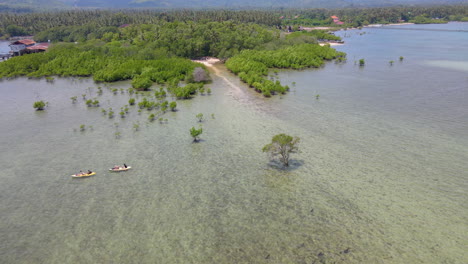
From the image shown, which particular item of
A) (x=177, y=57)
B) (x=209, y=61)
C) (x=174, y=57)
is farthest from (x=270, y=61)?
(x=174, y=57)

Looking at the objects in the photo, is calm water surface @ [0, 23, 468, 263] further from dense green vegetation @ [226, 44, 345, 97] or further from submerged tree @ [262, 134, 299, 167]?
dense green vegetation @ [226, 44, 345, 97]

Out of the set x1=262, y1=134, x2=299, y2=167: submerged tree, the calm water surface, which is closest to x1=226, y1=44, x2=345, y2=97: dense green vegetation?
the calm water surface

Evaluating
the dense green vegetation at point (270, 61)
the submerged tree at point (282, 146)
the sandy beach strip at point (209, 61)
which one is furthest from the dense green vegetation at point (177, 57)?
the submerged tree at point (282, 146)

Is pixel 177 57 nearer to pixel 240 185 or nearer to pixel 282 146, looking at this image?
pixel 282 146

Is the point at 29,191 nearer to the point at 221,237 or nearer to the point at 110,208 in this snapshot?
the point at 110,208

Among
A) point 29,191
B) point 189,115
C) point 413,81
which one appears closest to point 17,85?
point 189,115

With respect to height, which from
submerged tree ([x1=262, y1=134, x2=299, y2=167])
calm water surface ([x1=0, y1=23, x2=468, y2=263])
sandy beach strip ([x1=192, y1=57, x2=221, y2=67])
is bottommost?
calm water surface ([x1=0, y1=23, x2=468, y2=263])
